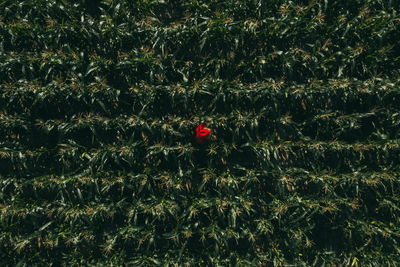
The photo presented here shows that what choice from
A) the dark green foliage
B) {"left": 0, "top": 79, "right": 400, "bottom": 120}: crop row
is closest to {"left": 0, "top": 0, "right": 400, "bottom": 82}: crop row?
the dark green foliage

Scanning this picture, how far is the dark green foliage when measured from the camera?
2.09m

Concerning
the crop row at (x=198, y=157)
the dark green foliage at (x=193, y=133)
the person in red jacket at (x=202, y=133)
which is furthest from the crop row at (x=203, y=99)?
the crop row at (x=198, y=157)

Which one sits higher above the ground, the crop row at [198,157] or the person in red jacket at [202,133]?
the person in red jacket at [202,133]

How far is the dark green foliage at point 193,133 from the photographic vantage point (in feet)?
6.86

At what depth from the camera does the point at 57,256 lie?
7.34 ft

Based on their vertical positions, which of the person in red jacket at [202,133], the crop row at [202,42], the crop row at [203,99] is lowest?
the person in red jacket at [202,133]

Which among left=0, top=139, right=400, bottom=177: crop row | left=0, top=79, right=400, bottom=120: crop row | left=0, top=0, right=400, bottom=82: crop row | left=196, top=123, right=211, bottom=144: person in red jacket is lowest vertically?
left=0, top=139, right=400, bottom=177: crop row

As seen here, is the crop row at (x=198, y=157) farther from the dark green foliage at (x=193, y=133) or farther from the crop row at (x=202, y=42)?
the crop row at (x=202, y=42)

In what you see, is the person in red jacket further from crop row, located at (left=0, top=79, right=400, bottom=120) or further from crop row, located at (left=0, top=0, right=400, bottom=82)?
crop row, located at (left=0, top=0, right=400, bottom=82)

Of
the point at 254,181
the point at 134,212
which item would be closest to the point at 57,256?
the point at 134,212

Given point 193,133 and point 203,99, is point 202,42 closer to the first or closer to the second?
point 203,99

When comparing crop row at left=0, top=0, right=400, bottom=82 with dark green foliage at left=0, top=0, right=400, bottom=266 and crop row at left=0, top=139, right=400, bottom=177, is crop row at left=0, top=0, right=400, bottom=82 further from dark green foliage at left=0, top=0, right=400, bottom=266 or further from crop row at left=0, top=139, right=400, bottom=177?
crop row at left=0, top=139, right=400, bottom=177

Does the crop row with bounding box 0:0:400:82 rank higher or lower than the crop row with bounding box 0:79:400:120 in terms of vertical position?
higher

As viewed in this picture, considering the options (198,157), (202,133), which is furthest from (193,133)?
(198,157)
